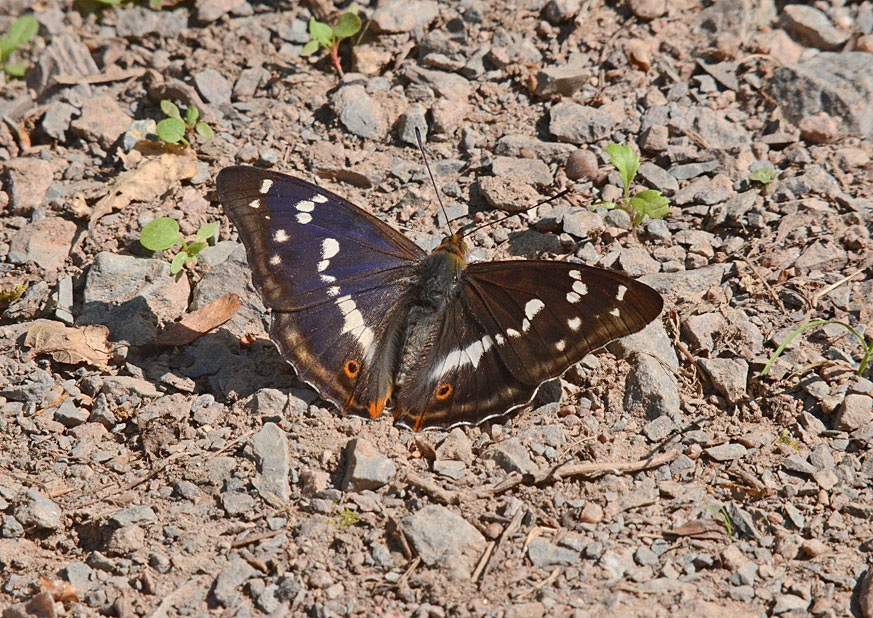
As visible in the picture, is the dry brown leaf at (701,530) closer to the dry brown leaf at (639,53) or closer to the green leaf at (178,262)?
the green leaf at (178,262)

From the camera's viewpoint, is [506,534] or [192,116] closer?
[506,534]

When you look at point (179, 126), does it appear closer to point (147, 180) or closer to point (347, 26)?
point (147, 180)

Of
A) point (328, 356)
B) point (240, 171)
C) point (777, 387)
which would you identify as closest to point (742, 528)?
point (777, 387)

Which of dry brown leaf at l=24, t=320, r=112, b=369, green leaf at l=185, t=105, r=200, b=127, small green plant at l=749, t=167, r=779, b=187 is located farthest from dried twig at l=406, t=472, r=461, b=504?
green leaf at l=185, t=105, r=200, b=127

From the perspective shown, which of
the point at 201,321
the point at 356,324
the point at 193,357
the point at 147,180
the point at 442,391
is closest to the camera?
the point at 442,391

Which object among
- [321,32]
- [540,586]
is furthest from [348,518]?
[321,32]

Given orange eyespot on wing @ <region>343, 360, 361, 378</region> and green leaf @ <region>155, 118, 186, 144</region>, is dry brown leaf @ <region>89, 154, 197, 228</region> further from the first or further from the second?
orange eyespot on wing @ <region>343, 360, 361, 378</region>

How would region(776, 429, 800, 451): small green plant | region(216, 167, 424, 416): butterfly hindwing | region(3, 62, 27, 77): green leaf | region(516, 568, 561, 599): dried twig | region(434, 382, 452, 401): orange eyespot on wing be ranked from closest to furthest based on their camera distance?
region(516, 568, 561, 599): dried twig
region(776, 429, 800, 451): small green plant
region(434, 382, 452, 401): orange eyespot on wing
region(216, 167, 424, 416): butterfly hindwing
region(3, 62, 27, 77): green leaf

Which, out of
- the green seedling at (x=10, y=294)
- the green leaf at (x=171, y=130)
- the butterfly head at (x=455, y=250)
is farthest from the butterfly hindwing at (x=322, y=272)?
the green seedling at (x=10, y=294)
